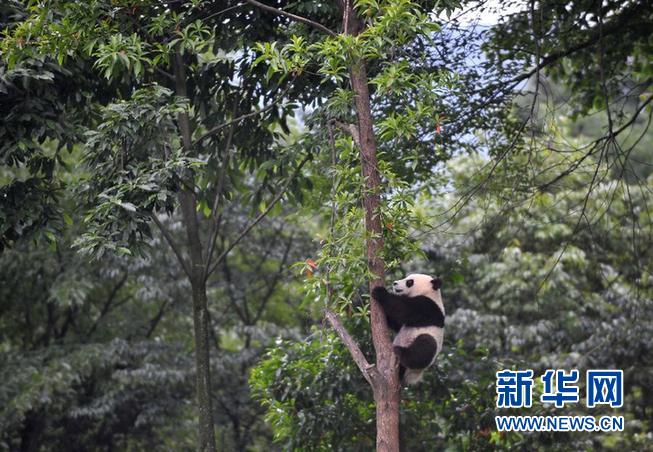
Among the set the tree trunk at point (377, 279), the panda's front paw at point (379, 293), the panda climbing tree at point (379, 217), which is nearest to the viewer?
the tree trunk at point (377, 279)

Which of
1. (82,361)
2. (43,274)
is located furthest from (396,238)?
(43,274)

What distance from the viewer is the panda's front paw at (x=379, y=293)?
15.6 feet

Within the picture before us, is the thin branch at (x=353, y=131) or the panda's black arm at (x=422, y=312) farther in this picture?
the panda's black arm at (x=422, y=312)

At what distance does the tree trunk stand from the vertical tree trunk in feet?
5.71

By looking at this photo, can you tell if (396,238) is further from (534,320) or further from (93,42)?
(534,320)

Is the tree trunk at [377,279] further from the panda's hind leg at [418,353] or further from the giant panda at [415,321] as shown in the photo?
the panda's hind leg at [418,353]

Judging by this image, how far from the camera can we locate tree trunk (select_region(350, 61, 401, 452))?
454 centimetres

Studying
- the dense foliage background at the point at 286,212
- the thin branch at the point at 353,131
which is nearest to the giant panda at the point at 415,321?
the dense foliage background at the point at 286,212

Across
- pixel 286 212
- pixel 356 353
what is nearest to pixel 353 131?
pixel 356 353

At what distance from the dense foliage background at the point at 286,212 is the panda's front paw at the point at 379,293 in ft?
0.44

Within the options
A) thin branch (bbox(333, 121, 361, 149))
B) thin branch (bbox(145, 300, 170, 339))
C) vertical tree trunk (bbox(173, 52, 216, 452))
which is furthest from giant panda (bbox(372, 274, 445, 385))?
thin branch (bbox(145, 300, 170, 339))

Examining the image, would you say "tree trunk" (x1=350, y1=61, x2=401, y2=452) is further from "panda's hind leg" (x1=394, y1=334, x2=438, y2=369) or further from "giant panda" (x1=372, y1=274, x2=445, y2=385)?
"panda's hind leg" (x1=394, y1=334, x2=438, y2=369)

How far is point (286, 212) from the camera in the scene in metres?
12.4

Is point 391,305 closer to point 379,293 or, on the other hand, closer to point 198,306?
point 379,293
